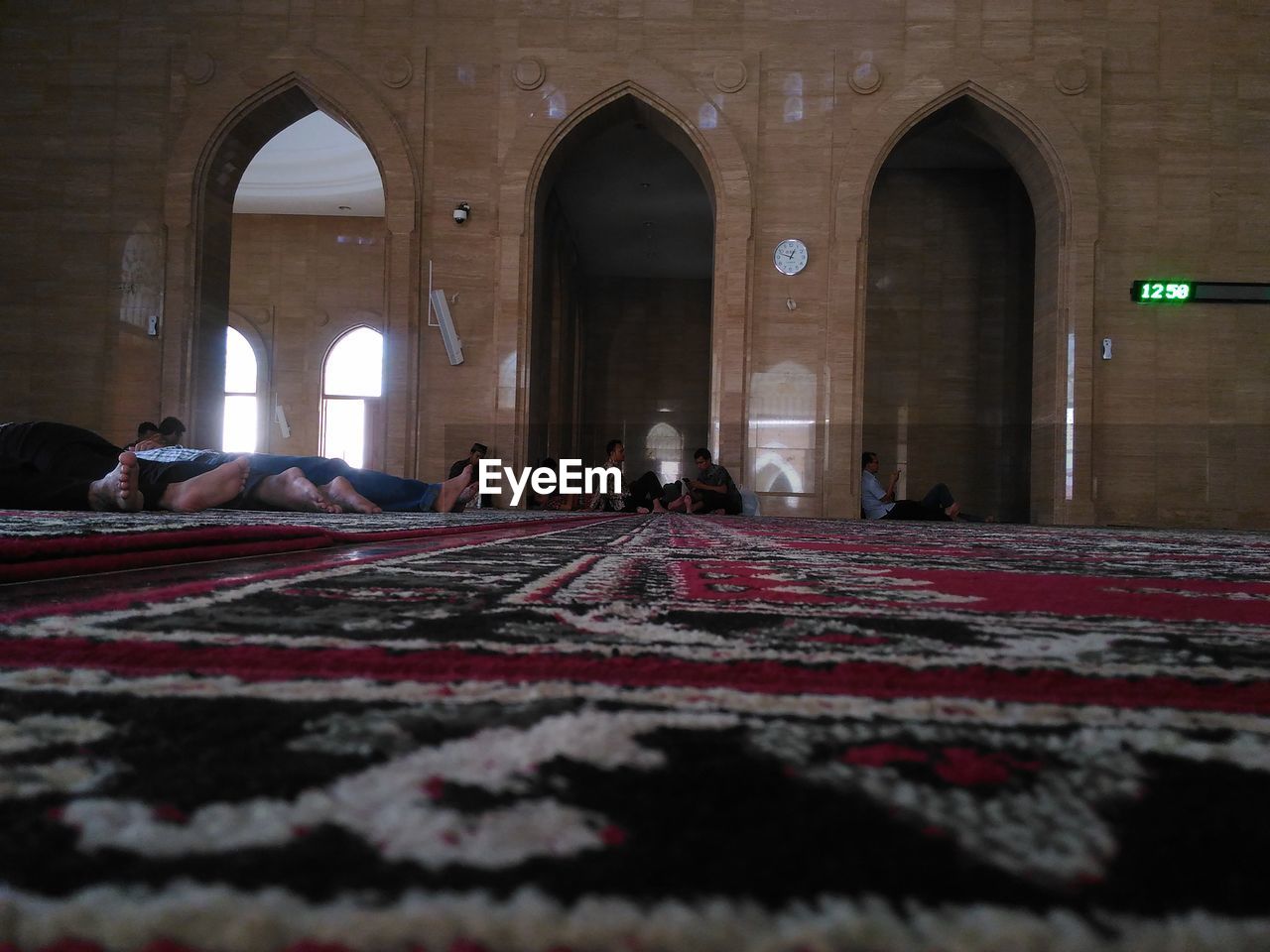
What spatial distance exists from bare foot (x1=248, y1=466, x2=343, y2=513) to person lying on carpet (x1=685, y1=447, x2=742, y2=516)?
13.5 feet

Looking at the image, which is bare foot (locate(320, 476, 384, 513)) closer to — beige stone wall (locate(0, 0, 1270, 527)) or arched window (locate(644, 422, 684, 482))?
beige stone wall (locate(0, 0, 1270, 527))

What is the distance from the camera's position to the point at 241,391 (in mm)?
14539

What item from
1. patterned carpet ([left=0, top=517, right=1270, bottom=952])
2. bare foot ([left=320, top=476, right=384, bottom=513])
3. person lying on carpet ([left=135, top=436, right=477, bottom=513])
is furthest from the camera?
bare foot ([left=320, top=476, right=384, bottom=513])

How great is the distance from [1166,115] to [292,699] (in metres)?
10.3

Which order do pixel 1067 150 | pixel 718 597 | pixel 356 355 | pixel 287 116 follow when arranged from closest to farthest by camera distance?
1. pixel 718 597
2. pixel 1067 150
3. pixel 287 116
4. pixel 356 355

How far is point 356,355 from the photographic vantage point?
14695mm

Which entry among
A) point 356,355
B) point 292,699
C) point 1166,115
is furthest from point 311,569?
point 356,355

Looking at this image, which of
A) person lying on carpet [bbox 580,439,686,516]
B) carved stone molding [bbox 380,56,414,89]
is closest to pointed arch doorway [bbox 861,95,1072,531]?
person lying on carpet [bbox 580,439,686,516]

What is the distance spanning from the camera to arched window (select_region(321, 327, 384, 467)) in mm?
14625

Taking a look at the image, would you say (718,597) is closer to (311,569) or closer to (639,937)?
(311,569)

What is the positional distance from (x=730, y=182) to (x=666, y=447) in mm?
8038

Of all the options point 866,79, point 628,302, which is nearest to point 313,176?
point 628,302

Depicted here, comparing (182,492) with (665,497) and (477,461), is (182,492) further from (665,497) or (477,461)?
(665,497)

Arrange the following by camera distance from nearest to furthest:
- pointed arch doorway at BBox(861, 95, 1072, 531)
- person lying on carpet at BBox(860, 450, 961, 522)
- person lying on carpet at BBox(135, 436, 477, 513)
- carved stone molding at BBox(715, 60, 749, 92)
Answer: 1. person lying on carpet at BBox(135, 436, 477, 513)
2. person lying on carpet at BBox(860, 450, 961, 522)
3. carved stone molding at BBox(715, 60, 749, 92)
4. pointed arch doorway at BBox(861, 95, 1072, 531)
